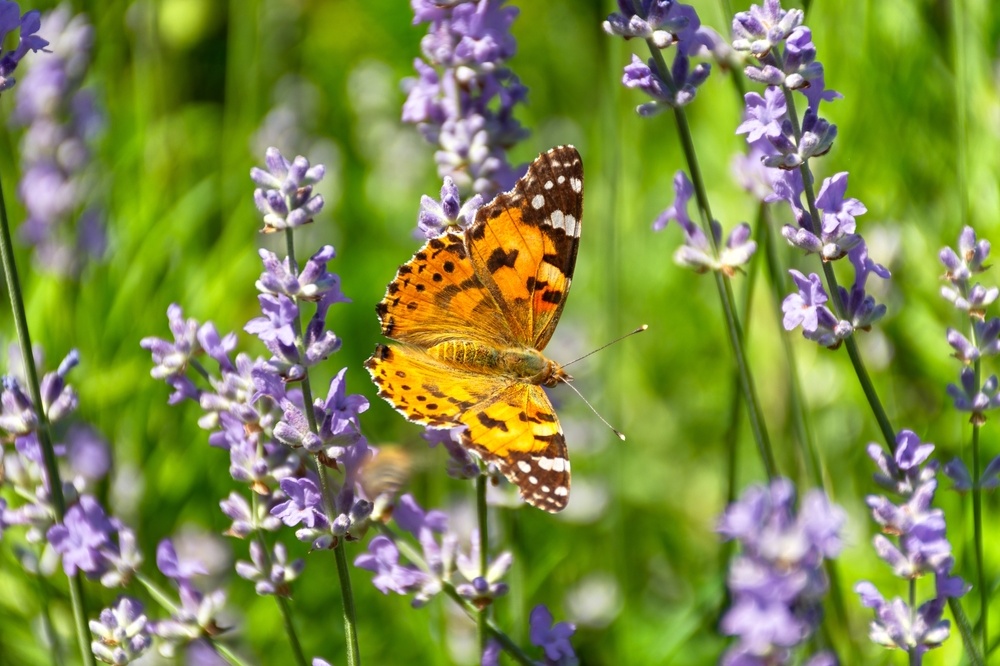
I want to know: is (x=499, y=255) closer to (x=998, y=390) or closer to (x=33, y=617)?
(x=998, y=390)

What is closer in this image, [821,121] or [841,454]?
[821,121]

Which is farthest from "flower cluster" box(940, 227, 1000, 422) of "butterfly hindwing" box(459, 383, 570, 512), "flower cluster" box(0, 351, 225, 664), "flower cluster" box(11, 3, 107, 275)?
"flower cluster" box(11, 3, 107, 275)

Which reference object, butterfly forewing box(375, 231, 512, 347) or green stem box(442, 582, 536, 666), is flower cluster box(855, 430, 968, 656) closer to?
green stem box(442, 582, 536, 666)

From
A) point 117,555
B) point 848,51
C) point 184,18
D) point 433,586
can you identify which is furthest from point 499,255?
point 184,18

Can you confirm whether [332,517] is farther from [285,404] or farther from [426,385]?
[426,385]

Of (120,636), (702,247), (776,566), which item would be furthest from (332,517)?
(702,247)

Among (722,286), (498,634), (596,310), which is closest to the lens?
(498,634)

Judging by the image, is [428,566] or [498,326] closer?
[428,566]
